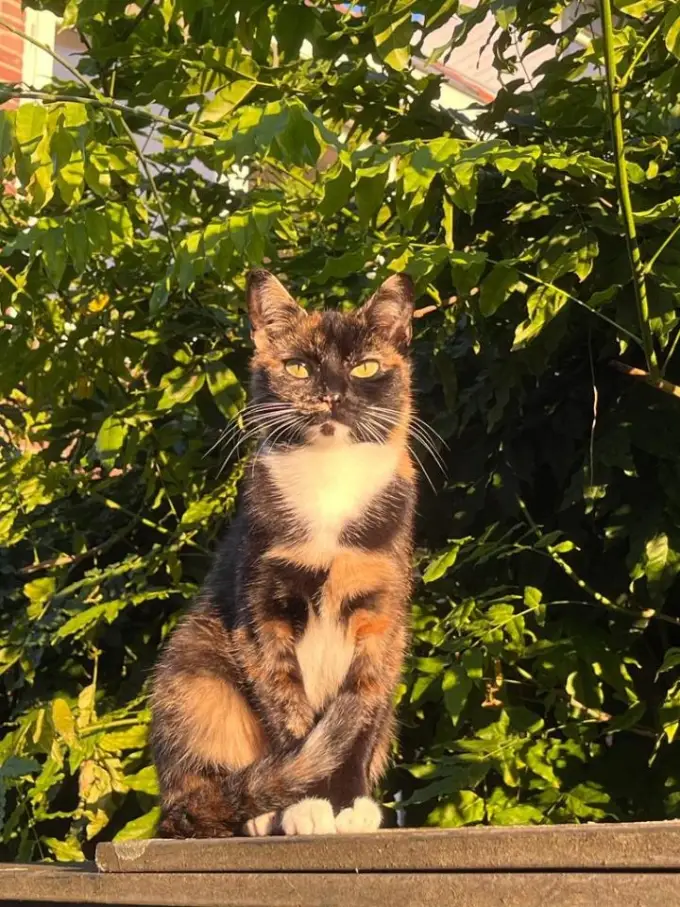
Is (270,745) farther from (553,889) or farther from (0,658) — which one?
(0,658)

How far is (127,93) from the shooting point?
7.64 feet

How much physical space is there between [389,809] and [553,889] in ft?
3.87

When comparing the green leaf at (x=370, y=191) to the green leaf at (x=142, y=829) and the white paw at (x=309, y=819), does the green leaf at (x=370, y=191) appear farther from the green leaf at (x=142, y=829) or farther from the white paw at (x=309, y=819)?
the green leaf at (x=142, y=829)

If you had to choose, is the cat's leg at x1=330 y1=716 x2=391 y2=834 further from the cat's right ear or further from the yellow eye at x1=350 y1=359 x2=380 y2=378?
the cat's right ear

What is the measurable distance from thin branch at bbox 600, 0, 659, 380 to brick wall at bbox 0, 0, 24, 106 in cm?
392

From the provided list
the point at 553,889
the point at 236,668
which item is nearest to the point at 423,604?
the point at 236,668

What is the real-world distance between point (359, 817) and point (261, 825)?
143mm

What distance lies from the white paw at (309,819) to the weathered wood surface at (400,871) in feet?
0.26

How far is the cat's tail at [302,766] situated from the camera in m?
1.33

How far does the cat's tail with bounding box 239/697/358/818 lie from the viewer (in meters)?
1.33

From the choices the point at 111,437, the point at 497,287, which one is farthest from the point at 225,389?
the point at 497,287

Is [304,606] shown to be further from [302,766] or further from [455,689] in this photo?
[455,689]

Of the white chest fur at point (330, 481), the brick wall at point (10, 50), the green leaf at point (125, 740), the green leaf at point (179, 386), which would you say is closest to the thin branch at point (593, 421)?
the white chest fur at point (330, 481)

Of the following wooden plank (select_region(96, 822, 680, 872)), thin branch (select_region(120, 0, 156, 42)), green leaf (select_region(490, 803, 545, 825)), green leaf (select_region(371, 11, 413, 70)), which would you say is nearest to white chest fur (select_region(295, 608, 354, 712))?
wooden plank (select_region(96, 822, 680, 872))
